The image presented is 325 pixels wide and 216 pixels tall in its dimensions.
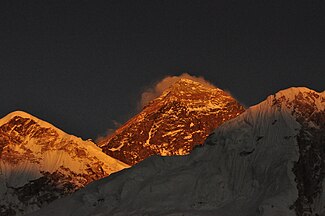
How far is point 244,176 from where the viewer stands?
18700cm

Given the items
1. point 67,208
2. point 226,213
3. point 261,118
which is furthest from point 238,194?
point 67,208

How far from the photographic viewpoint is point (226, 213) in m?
177

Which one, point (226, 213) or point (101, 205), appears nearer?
point (226, 213)

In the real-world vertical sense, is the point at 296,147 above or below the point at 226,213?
above

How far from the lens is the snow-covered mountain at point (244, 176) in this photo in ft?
579

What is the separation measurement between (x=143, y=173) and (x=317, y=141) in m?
34.4

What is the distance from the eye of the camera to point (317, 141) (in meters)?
187

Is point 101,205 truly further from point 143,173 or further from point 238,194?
point 238,194

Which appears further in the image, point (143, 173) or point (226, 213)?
point (143, 173)

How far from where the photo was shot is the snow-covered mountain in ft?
579

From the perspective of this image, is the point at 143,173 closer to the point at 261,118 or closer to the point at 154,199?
the point at 154,199

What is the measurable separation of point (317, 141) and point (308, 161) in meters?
6.48

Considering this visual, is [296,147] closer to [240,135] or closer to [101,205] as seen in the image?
[240,135]

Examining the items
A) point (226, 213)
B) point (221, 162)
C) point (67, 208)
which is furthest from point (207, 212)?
point (67, 208)
